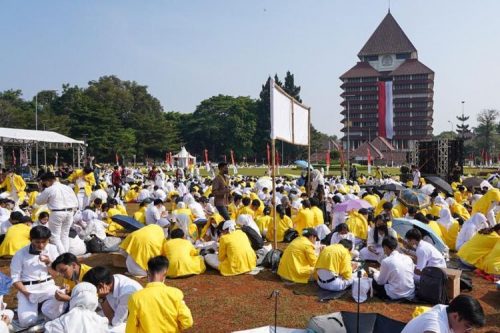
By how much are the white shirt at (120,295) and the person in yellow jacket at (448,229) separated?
6.73 metres

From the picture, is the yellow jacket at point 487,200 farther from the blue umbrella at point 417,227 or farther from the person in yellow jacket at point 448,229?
the blue umbrella at point 417,227

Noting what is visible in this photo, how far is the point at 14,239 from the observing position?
736 centimetres

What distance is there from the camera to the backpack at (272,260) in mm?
7570

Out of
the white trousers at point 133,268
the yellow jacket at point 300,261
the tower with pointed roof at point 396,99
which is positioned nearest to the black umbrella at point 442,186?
the yellow jacket at point 300,261

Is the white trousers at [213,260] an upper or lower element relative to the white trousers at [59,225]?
lower

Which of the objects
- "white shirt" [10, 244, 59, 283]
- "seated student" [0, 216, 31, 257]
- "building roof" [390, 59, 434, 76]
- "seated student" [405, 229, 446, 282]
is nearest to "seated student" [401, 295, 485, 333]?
"seated student" [405, 229, 446, 282]

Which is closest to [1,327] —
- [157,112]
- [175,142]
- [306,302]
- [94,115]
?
[306,302]

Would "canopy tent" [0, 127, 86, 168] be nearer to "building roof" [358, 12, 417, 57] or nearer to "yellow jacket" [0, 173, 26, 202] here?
"yellow jacket" [0, 173, 26, 202]

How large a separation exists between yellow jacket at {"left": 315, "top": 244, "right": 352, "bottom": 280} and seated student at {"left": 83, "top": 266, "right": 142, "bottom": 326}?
2.79 metres

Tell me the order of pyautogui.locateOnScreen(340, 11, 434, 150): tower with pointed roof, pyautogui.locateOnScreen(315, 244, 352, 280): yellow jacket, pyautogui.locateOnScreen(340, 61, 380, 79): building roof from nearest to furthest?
pyautogui.locateOnScreen(315, 244, 352, 280): yellow jacket < pyautogui.locateOnScreen(340, 11, 434, 150): tower with pointed roof < pyautogui.locateOnScreen(340, 61, 380, 79): building roof

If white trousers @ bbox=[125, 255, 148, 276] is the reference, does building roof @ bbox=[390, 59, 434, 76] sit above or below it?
above

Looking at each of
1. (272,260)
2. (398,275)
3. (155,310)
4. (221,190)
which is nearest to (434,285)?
(398,275)

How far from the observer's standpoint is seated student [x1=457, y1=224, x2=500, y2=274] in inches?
283

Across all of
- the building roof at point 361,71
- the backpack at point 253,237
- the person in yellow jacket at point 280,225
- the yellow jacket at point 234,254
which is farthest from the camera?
the building roof at point 361,71
